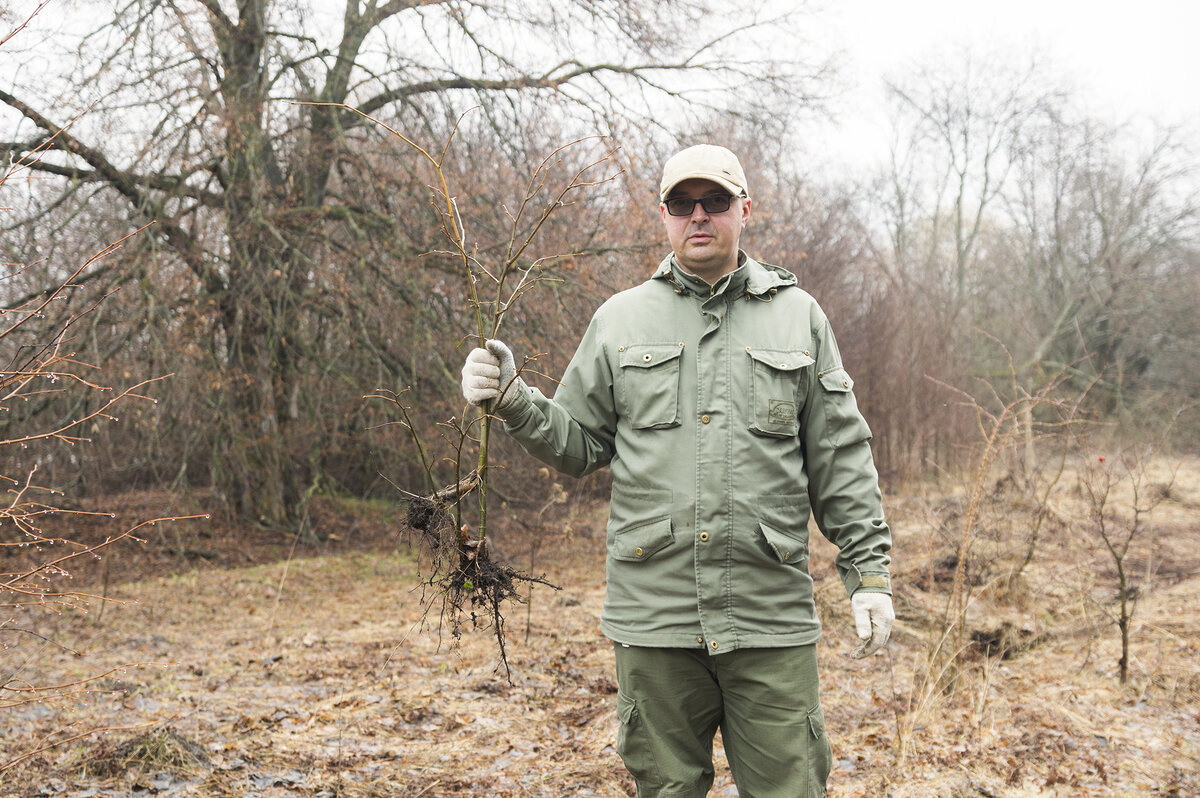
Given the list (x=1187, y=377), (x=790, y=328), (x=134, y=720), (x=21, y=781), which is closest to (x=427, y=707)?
(x=134, y=720)

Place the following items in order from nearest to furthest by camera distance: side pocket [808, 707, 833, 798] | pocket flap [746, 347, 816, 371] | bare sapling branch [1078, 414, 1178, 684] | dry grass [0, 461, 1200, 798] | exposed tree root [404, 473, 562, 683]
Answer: side pocket [808, 707, 833, 798] → pocket flap [746, 347, 816, 371] → exposed tree root [404, 473, 562, 683] → dry grass [0, 461, 1200, 798] → bare sapling branch [1078, 414, 1178, 684]

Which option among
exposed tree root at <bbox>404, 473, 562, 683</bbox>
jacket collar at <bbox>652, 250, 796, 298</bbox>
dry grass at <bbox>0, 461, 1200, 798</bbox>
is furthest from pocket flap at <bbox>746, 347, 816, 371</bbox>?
dry grass at <bbox>0, 461, 1200, 798</bbox>

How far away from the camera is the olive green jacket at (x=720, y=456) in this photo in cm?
229

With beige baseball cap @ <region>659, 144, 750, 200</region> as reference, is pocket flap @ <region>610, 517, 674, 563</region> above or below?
below

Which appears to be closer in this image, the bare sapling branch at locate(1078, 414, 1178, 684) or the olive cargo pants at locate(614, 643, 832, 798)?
the olive cargo pants at locate(614, 643, 832, 798)

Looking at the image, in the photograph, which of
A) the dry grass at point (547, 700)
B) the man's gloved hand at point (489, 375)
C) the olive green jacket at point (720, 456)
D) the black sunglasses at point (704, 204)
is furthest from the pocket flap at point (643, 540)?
the dry grass at point (547, 700)

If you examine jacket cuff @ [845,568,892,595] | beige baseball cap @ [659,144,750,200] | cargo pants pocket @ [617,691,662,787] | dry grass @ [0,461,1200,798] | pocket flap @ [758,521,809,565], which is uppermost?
beige baseball cap @ [659,144,750,200]

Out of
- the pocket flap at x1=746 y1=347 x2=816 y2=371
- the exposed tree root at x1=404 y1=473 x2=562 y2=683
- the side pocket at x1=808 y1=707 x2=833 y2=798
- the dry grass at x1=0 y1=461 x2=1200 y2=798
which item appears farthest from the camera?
the dry grass at x1=0 y1=461 x2=1200 y2=798

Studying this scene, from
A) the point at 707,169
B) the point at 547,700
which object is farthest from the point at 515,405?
the point at 547,700

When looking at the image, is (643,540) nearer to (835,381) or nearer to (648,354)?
(648,354)

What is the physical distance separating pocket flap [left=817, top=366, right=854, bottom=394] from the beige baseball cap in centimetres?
53

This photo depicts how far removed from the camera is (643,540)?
2.33m

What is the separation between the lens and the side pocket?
7.41 ft

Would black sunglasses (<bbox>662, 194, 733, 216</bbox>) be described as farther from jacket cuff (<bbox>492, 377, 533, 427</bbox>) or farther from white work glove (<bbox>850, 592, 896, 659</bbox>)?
white work glove (<bbox>850, 592, 896, 659</bbox>)
